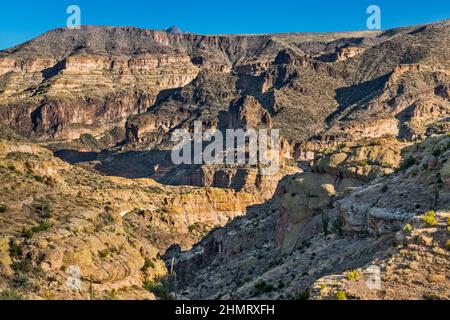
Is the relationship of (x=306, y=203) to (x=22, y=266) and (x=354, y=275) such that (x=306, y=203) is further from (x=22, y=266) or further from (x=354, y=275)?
(x=354, y=275)

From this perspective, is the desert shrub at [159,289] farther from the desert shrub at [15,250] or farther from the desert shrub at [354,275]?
the desert shrub at [354,275]

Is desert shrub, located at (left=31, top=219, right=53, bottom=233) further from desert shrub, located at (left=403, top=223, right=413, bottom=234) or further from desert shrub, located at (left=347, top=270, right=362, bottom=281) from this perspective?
desert shrub, located at (left=403, top=223, right=413, bottom=234)

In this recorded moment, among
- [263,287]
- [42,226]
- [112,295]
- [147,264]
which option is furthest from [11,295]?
[147,264]

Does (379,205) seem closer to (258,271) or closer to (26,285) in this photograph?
(258,271)

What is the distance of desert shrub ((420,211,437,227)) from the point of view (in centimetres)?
3694

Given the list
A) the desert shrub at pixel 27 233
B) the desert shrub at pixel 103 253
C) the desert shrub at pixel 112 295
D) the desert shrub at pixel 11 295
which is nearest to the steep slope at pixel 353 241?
the desert shrub at pixel 112 295

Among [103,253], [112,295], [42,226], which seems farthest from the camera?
[103,253]

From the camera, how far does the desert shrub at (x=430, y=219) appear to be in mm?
36938

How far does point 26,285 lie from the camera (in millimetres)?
44156

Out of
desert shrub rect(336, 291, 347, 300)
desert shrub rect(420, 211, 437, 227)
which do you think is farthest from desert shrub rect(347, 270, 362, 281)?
desert shrub rect(420, 211, 437, 227)

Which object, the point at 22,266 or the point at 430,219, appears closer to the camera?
the point at 430,219

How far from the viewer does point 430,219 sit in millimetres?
36938
